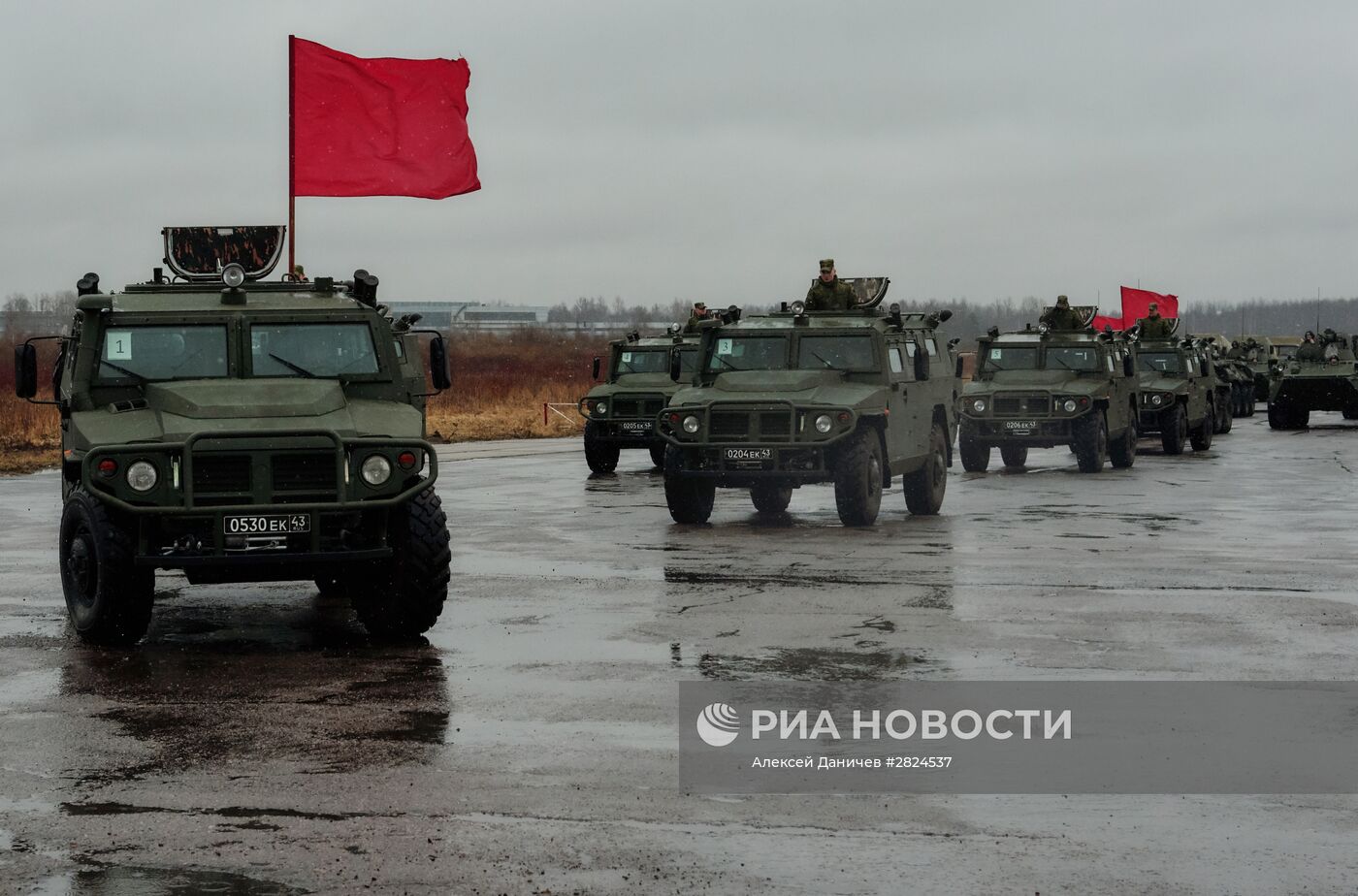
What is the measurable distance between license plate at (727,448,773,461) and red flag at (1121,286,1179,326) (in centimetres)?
2843

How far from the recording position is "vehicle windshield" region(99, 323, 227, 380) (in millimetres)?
10477

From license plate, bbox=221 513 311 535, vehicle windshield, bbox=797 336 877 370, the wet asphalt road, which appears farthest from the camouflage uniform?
license plate, bbox=221 513 311 535

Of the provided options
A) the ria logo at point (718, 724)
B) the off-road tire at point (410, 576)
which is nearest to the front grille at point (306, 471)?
the off-road tire at point (410, 576)

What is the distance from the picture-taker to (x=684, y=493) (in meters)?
16.9

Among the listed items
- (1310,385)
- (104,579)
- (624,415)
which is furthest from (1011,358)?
(104,579)

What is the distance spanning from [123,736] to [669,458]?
31.8ft

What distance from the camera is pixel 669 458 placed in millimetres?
16828

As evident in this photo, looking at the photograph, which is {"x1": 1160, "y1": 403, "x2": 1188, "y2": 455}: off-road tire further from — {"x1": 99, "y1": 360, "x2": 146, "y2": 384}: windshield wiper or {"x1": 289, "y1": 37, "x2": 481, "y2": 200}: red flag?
{"x1": 99, "y1": 360, "x2": 146, "y2": 384}: windshield wiper

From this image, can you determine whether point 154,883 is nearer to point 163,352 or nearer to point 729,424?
point 163,352

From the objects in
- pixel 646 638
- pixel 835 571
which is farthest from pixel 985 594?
pixel 646 638

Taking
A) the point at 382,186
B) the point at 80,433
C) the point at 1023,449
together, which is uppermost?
the point at 382,186

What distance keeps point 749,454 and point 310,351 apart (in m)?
6.40

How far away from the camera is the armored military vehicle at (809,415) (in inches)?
643

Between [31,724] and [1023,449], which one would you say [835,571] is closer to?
[31,724]
